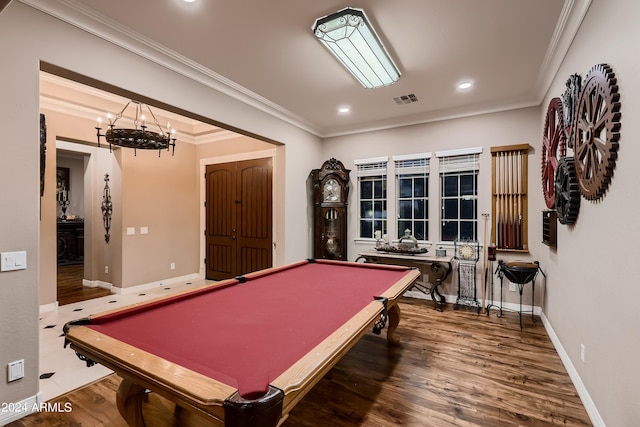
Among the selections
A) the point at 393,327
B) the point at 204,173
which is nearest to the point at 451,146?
the point at 393,327

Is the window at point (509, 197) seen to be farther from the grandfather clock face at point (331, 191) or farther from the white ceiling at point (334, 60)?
the grandfather clock face at point (331, 191)

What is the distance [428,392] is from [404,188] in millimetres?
3316

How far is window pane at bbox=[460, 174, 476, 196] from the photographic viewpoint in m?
4.42

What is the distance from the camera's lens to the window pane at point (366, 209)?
17.3 feet

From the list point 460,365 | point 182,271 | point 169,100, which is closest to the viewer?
point 460,365

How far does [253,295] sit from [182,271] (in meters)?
4.38

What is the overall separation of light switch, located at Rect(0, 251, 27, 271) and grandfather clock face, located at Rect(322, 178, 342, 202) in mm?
3837

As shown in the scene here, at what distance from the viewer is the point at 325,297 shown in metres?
2.17

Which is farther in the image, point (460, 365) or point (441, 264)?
point (441, 264)

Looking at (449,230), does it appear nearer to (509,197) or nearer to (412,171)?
(509,197)

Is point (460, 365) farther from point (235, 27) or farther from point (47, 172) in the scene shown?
point (47, 172)

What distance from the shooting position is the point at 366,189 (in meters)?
5.30

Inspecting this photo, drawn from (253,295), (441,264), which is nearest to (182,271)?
(253,295)

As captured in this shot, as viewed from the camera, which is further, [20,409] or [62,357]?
[62,357]
